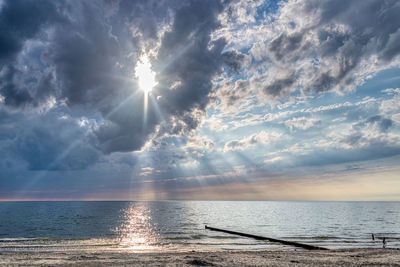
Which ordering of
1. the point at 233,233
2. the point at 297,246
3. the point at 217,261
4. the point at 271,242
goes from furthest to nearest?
the point at 233,233, the point at 271,242, the point at 297,246, the point at 217,261

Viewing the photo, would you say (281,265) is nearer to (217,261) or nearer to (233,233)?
(217,261)

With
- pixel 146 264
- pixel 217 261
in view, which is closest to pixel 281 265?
pixel 217 261

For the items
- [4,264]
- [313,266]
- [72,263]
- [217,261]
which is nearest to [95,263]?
[72,263]

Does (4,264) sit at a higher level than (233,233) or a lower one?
higher

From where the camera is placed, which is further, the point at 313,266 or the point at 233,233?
the point at 233,233

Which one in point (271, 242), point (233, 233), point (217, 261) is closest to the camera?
point (217, 261)

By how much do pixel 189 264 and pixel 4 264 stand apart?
17.9 m

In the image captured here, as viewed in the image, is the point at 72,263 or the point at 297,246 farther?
the point at 297,246

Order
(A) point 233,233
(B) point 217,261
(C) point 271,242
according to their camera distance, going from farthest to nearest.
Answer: (A) point 233,233 → (C) point 271,242 → (B) point 217,261

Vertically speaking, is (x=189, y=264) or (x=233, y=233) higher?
(x=189, y=264)

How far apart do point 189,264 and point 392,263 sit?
58.8 feet

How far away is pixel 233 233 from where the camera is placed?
5972 centimetres

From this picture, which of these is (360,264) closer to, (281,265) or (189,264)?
(281,265)

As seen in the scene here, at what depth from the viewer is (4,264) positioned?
24.1 m
